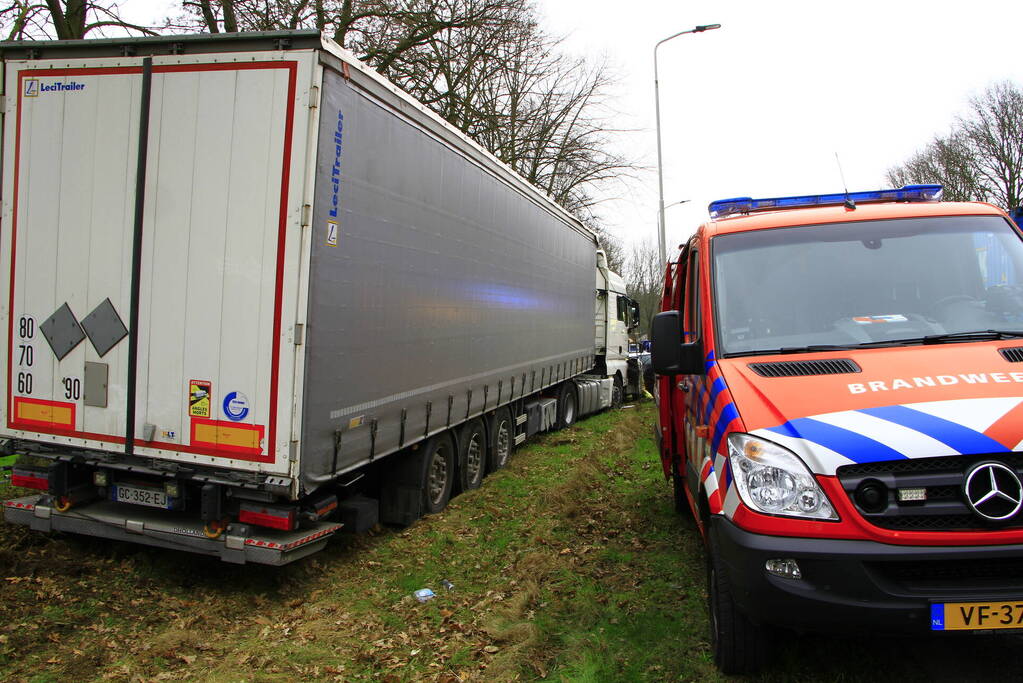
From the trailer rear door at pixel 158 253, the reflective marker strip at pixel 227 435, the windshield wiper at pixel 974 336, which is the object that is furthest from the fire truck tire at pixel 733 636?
the reflective marker strip at pixel 227 435

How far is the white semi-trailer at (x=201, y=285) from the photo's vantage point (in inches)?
185

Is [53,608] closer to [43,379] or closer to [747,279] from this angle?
[43,379]

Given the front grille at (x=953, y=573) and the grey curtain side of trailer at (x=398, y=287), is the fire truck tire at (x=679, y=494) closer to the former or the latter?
the grey curtain side of trailer at (x=398, y=287)

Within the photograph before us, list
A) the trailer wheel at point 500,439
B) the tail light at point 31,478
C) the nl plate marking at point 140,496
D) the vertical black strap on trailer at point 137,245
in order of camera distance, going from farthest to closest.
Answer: the trailer wheel at point 500,439, the tail light at point 31,478, the nl plate marking at point 140,496, the vertical black strap on trailer at point 137,245

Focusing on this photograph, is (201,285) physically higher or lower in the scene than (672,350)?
higher

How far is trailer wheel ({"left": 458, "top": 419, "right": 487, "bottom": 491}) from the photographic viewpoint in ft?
26.2

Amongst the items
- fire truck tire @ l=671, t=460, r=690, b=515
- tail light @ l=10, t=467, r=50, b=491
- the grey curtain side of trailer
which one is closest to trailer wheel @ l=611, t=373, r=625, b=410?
the grey curtain side of trailer

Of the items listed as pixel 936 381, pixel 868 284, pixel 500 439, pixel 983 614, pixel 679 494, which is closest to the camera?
pixel 983 614

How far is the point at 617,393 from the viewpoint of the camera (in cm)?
1800

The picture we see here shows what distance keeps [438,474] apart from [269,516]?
2686 millimetres

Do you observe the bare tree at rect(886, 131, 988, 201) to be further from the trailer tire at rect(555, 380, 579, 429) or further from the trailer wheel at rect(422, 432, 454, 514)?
the trailer wheel at rect(422, 432, 454, 514)

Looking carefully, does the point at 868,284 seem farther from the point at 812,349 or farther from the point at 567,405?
the point at 567,405

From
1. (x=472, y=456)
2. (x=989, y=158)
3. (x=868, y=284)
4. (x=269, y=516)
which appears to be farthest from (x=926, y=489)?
(x=989, y=158)

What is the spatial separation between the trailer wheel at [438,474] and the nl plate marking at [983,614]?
4.66m
